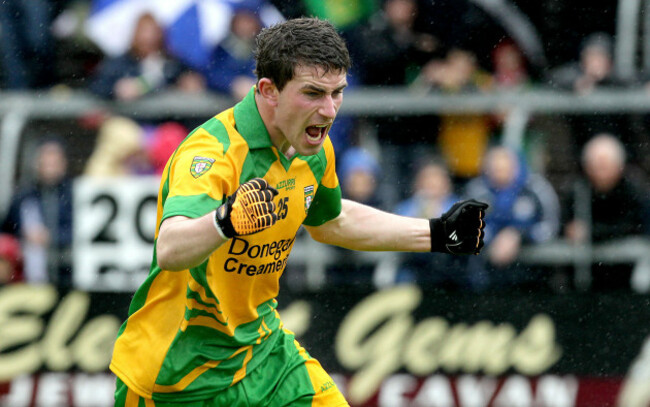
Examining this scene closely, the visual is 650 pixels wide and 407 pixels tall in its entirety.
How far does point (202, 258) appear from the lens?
3354mm

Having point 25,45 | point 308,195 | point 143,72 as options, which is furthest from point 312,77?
point 25,45

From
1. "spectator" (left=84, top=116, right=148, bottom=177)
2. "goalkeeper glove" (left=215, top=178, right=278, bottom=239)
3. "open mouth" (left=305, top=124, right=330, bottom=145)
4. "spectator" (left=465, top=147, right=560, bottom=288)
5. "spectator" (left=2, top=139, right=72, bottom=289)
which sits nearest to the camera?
"goalkeeper glove" (left=215, top=178, right=278, bottom=239)

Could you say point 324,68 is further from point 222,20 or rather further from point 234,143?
point 222,20

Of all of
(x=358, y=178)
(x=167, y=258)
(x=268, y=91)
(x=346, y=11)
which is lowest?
(x=358, y=178)

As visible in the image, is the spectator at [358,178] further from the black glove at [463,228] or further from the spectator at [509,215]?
the black glove at [463,228]

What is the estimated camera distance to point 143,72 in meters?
7.57

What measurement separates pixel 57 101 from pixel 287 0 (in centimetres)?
181

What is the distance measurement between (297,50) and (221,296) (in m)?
0.95

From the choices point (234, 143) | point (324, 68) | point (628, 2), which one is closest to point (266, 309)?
point (234, 143)

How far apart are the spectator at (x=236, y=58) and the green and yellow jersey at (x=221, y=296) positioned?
11.3 ft

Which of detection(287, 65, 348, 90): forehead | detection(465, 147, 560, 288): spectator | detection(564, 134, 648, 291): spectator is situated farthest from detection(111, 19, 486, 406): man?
detection(564, 134, 648, 291): spectator

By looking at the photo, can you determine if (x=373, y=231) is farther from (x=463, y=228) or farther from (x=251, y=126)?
(x=251, y=126)

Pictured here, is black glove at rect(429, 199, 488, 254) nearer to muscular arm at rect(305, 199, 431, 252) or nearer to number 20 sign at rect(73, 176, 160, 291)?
muscular arm at rect(305, 199, 431, 252)

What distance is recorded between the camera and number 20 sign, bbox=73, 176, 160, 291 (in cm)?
747
